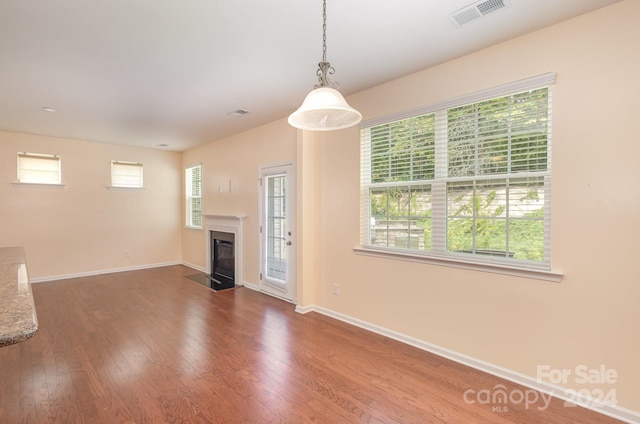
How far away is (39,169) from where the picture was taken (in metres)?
5.48

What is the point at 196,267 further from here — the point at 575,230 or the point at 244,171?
the point at 575,230

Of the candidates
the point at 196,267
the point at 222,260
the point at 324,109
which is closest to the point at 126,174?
the point at 196,267

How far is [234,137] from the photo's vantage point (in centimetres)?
559

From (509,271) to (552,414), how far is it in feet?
3.18

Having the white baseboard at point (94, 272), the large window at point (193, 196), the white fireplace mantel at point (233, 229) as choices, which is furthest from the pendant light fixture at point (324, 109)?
the white baseboard at point (94, 272)

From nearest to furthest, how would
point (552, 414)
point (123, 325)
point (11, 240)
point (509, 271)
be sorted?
1. point (552, 414)
2. point (509, 271)
3. point (123, 325)
4. point (11, 240)

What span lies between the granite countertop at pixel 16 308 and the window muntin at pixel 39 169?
5002 millimetres

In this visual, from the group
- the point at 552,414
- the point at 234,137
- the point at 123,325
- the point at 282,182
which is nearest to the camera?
the point at 552,414

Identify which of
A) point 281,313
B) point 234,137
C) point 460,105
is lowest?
point 281,313

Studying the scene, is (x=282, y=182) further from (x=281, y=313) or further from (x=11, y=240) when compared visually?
(x=11, y=240)

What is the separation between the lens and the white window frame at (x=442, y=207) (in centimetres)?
232

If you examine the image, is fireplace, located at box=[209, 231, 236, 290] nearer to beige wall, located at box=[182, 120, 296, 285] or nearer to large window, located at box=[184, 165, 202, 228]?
beige wall, located at box=[182, 120, 296, 285]

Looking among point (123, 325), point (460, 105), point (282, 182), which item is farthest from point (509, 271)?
point (123, 325)

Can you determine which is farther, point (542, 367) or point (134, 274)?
point (134, 274)
